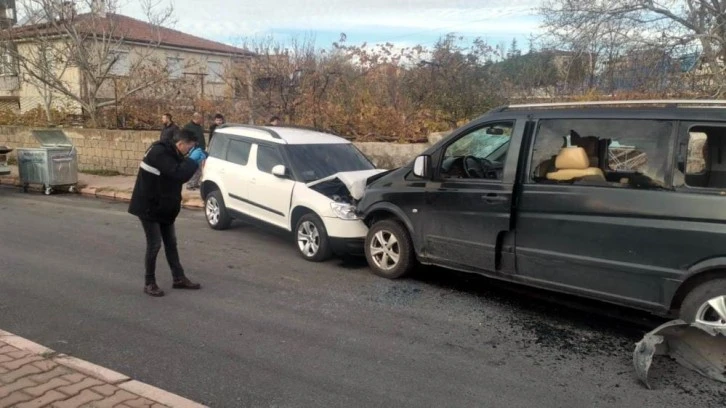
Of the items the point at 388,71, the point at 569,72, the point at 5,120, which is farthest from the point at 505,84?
the point at 5,120

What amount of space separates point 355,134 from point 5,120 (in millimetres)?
16283

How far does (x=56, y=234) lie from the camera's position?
8.83 metres

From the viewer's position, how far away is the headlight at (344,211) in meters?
6.94

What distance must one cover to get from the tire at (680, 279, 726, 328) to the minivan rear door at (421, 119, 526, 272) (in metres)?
1.58

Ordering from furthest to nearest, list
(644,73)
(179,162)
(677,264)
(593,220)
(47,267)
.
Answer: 1. (644,73)
2. (47,267)
3. (179,162)
4. (593,220)
5. (677,264)

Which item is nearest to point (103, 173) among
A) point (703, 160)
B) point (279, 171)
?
point (279, 171)

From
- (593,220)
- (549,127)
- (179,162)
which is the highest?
(549,127)

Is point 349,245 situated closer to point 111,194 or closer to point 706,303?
point 706,303

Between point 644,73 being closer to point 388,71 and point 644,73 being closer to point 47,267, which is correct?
point 388,71

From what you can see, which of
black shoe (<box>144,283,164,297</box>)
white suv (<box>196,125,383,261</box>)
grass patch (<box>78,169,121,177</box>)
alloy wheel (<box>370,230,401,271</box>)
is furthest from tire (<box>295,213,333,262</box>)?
grass patch (<box>78,169,121,177</box>)

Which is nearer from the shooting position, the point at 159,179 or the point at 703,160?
the point at 703,160

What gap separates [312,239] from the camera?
23.9 feet

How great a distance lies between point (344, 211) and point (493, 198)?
2.10m

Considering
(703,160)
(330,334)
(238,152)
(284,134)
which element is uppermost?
(284,134)
